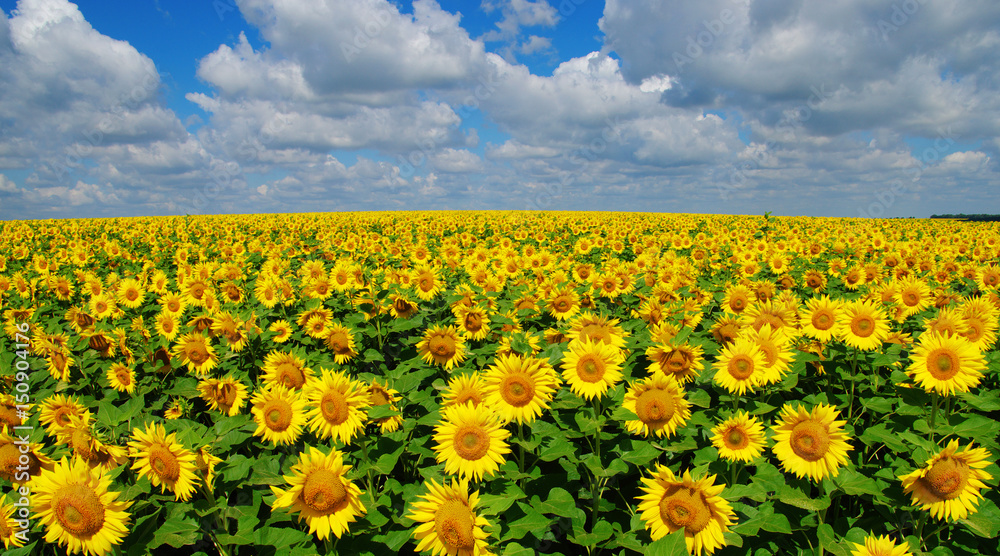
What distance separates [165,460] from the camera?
302 cm

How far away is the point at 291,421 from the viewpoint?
3.34m

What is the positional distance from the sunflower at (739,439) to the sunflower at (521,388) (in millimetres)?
1220

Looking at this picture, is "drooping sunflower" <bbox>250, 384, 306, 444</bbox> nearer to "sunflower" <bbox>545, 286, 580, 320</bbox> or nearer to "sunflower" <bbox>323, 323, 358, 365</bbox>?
"sunflower" <bbox>323, 323, 358, 365</bbox>

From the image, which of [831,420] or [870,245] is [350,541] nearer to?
[831,420]

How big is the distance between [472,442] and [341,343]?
2965 mm

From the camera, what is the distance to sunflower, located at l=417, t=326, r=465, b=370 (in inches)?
173

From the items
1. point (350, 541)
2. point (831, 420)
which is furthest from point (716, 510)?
point (350, 541)

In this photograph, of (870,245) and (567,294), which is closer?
(567,294)

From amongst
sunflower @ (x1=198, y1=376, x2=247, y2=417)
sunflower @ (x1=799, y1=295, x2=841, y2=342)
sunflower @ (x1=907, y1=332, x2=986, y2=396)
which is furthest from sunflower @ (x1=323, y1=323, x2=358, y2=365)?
sunflower @ (x1=907, y1=332, x2=986, y2=396)

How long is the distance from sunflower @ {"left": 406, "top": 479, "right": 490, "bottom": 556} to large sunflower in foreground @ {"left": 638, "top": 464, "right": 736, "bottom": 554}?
0.98 meters

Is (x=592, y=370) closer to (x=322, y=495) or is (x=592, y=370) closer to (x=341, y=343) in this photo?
(x=322, y=495)

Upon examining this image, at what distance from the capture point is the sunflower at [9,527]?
286 cm

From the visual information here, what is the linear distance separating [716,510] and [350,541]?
7.59ft

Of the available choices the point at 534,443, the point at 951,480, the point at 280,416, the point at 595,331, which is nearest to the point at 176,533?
the point at 280,416
